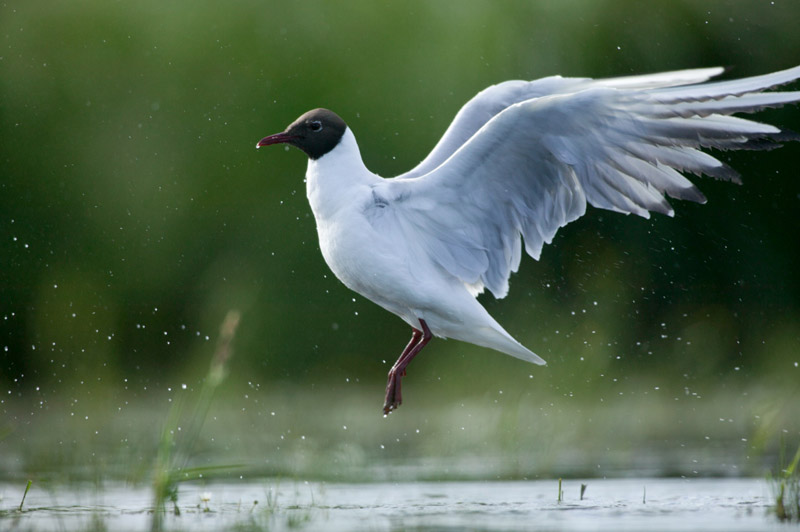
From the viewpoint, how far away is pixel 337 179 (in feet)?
17.8

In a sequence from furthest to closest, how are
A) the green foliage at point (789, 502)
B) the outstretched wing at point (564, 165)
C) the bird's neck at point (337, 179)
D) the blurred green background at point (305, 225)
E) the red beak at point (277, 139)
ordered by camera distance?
the blurred green background at point (305, 225), the red beak at point (277, 139), the bird's neck at point (337, 179), the outstretched wing at point (564, 165), the green foliage at point (789, 502)

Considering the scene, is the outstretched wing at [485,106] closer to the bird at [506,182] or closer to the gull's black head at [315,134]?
the bird at [506,182]

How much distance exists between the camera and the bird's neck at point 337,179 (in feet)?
17.7

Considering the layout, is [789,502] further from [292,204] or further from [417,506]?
[292,204]

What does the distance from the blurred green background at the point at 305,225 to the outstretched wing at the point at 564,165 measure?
241 cm

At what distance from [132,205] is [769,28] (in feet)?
17.2

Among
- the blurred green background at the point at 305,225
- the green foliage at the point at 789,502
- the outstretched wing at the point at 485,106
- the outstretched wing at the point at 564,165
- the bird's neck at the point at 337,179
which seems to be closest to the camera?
the green foliage at the point at 789,502

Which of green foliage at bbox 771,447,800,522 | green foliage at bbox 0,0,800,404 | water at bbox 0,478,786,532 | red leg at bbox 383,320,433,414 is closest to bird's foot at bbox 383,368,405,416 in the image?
red leg at bbox 383,320,433,414

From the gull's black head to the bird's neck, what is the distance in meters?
0.03

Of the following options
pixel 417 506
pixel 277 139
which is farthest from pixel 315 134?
pixel 417 506

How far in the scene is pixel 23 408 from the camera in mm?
8523

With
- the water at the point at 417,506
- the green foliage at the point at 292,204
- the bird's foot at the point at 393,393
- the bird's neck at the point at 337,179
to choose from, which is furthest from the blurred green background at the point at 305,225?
the bird's neck at the point at 337,179

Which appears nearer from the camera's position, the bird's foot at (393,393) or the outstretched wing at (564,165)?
the outstretched wing at (564,165)

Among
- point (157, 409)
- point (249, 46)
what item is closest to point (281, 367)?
point (157, 409)
